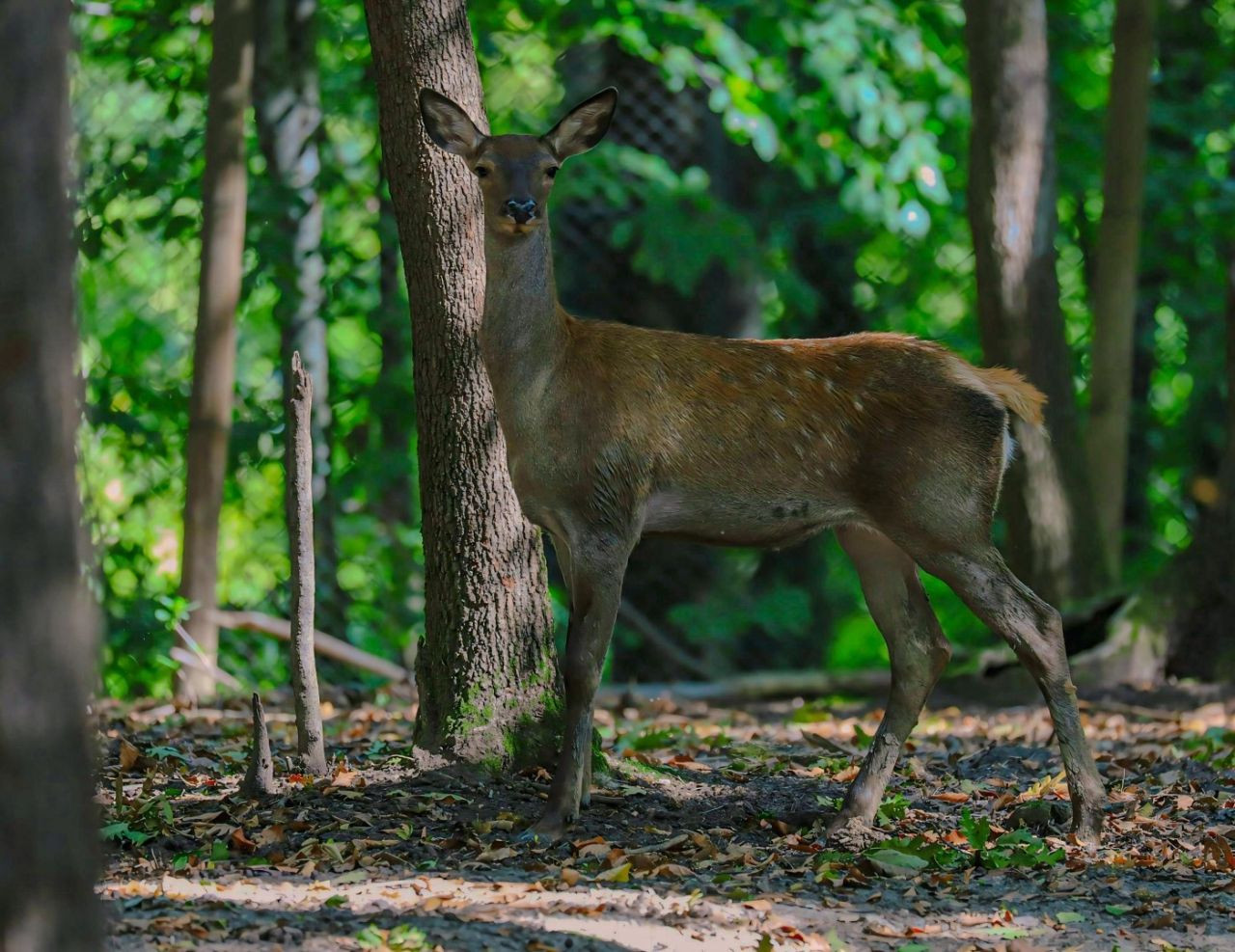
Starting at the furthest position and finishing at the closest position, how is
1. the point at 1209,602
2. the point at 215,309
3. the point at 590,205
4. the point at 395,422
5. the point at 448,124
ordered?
the point at 590,205, the point at 395,422, the point at 1209,602, the point at 215,309, the point at 448,124

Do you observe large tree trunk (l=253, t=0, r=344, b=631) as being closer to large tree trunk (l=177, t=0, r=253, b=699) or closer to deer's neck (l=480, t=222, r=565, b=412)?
large tree trunk (l=177, t=0, r=253, b=699)

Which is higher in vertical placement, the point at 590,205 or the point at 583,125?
the point at 590,205

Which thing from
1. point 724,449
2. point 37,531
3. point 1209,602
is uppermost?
point 724,449

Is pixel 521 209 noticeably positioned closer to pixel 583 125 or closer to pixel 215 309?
pixel 583 125

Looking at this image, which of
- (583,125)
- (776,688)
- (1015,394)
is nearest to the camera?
(1015,394)

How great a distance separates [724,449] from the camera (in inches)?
229

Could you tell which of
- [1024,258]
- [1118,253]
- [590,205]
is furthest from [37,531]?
[590,205]

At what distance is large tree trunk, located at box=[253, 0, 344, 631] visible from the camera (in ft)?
31.0

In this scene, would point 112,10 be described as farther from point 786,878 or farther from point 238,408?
point 786,878

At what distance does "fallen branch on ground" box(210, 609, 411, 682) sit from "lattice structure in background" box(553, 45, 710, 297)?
385 cm

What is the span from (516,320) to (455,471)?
60 centimetres

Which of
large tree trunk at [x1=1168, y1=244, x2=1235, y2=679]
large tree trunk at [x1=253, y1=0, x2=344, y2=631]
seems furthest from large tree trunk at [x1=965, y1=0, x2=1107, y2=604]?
large tree trunk at [x1=253, y1=0, x2=344, y2=631]

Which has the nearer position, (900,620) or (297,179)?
(900,620)

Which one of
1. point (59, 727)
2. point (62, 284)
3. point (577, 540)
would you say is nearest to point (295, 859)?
point (577, 540)
